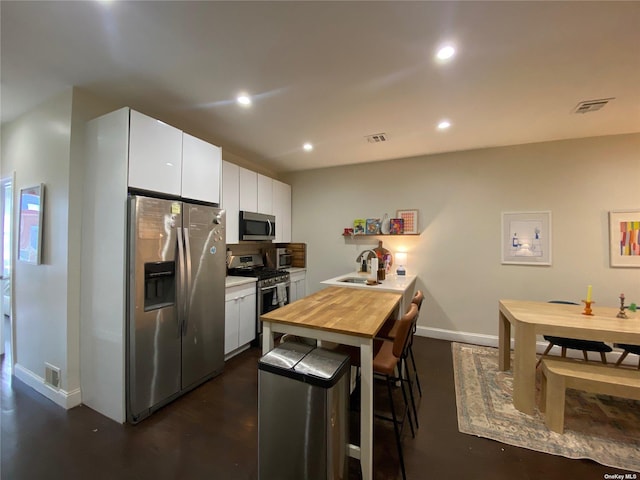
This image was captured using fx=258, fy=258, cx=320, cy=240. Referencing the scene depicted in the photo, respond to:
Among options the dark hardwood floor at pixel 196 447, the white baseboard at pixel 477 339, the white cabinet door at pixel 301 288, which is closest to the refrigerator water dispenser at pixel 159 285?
the dark hardwood floor at pixel 196 447

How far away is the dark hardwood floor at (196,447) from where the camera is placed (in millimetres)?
1593

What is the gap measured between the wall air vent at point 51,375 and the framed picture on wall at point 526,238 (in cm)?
498

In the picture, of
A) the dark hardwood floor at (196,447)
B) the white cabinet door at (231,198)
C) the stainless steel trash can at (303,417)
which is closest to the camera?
the stainless steel trash can at (303,417)

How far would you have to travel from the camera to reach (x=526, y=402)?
7.01ft

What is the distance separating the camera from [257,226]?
382cm

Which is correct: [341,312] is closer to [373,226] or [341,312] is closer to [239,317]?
[239,317]

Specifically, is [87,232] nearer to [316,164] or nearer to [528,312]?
[316,164]

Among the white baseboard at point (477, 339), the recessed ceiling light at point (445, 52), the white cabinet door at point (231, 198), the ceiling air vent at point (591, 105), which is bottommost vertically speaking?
the white baseboard at point (477, 339)

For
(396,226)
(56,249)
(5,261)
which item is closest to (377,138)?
(396,226)

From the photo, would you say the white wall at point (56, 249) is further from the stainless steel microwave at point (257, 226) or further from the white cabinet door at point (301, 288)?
the white cabinet door at point (301, 288)

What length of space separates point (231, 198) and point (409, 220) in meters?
2.61

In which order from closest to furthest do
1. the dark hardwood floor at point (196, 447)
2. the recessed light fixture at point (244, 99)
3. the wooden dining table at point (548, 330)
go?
the dark hardwood floor at point (196, 447) < the wooden dining table at point (548, 330) < the recessed light fixture at point (244, 99)

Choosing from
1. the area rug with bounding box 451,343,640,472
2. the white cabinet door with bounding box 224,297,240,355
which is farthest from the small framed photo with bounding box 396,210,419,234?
the white cabinet door with bounding box 224,297,240,355

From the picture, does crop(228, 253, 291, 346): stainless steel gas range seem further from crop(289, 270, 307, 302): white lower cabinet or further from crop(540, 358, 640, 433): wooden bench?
crop(540, 358, 640, 433): wooden bench
